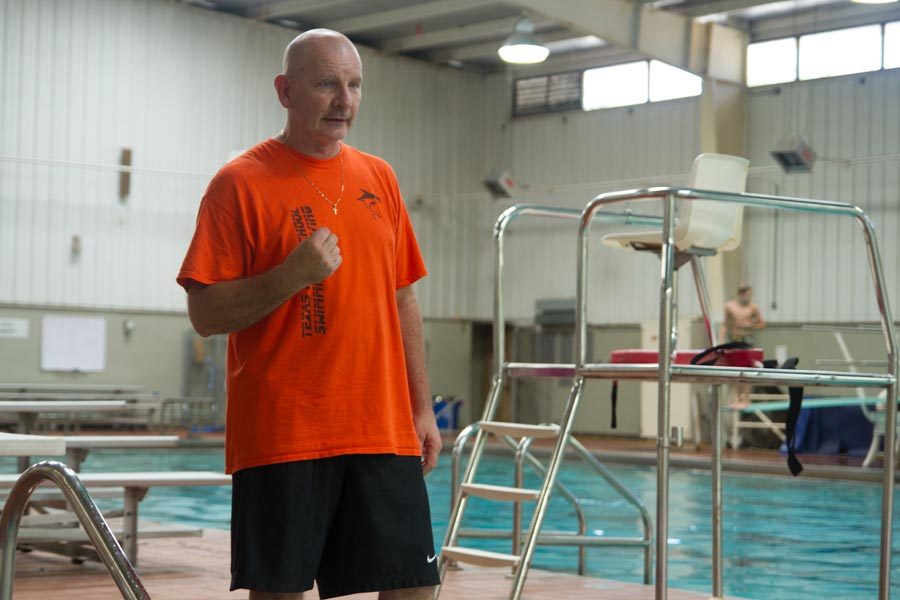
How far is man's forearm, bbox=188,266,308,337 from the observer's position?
2.56 m

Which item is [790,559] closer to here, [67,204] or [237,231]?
[237,231]

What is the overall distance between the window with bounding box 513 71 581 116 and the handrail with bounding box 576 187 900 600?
63.4 ft

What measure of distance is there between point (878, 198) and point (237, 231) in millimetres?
17897

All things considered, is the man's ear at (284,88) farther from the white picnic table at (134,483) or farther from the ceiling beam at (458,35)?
the ceiling beam at (458,35)

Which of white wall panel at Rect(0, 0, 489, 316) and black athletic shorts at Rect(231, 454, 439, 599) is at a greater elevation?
white wall panel at Rect(0, 0, 489, 316)

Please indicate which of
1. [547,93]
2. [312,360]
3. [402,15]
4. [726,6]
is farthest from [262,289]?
[547,93]

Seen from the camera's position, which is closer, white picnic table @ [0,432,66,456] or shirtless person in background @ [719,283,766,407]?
white picnic table @ [0,432,66,456]

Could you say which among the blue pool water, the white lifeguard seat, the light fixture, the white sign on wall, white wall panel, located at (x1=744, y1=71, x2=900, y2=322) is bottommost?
the blue pool water

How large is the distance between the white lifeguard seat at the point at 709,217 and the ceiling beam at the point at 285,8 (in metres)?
16.7

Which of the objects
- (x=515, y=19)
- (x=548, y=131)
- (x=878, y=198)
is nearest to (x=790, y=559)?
(x=878, y=198)

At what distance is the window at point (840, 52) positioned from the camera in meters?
19.3

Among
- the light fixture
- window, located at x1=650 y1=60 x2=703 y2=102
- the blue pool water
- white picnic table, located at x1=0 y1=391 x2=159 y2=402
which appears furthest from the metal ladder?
window, located at x1=650 y1=60 x2=703 y2=102

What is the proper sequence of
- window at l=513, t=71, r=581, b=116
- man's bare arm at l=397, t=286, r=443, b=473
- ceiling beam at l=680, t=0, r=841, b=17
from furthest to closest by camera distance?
window at l=513, t=71, r=581, b=116 < ceiling beam at l=680, t=0, r=841, b=17 < man's bare arm at l=397, t=286, r=443, b=473

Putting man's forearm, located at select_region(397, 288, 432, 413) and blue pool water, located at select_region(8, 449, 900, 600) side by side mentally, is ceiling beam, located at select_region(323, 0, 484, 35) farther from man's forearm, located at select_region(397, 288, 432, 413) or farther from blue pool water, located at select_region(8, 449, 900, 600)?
man's forearm, located at select_region(397, 288, 432, 413)
